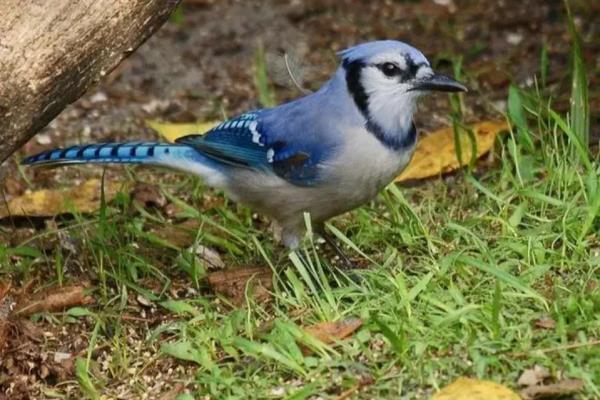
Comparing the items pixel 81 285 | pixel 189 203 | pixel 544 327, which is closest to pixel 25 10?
pixel 81 285

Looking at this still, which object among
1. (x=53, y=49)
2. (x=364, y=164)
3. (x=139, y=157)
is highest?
(x=53, y=49)

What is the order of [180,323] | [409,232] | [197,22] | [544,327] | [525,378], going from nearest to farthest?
[525,378]
[544,327]
[180,323]
[409,232]
[197,22]

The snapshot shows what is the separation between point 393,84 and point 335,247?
684mm

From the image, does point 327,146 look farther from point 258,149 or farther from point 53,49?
point 53,49

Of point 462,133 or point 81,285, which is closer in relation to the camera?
point 81,285

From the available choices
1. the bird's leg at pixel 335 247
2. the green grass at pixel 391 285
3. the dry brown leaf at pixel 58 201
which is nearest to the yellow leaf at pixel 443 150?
the green grass at pixel 391 285

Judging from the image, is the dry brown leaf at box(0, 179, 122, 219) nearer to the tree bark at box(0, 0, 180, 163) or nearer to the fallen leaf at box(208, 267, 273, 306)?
the fallen leaf at box(208, 267, 273, 306)

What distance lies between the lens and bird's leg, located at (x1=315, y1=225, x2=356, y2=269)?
15.7 ft

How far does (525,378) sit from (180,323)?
47.5 inches

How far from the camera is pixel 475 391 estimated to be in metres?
3.68

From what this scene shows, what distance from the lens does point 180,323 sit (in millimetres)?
4438

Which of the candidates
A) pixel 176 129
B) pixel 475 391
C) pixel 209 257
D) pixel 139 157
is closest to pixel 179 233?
pixel 209 257

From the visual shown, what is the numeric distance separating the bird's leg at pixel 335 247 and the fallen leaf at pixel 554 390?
1.18 m

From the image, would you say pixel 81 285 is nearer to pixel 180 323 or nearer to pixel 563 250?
pixel 180 323
